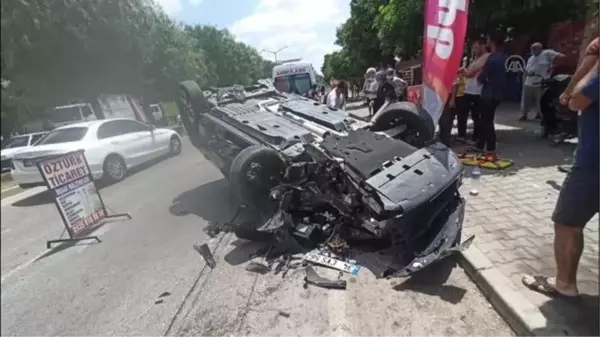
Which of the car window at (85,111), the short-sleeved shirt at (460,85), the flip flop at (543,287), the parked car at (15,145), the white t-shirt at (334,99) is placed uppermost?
the car window at (85,111)

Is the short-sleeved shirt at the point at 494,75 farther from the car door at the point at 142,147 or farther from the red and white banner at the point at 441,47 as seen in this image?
the car door at the point at 142,147

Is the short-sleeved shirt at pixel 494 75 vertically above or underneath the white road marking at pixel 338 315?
above

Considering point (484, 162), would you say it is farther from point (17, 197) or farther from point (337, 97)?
point (17, 197)

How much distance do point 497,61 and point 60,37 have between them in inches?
243

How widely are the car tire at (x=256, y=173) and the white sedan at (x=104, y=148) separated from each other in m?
Result: 0.97

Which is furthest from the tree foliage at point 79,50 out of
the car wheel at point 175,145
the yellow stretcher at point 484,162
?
the car wheel at point 175,145

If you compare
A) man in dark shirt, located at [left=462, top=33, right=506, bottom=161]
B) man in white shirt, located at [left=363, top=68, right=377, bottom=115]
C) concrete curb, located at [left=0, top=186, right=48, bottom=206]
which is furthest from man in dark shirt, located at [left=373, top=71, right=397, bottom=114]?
concrete curb, located at [left=0, top=186, right=48, bottom=206]

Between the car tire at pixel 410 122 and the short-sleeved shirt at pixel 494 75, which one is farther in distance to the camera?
the short-sleeved shirt at pixel 494 75

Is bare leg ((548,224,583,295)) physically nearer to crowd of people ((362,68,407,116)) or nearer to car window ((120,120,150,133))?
car window ((120,120,150,133))

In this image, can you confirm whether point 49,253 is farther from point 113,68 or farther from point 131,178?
point 113,68

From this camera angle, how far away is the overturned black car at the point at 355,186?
352 cm

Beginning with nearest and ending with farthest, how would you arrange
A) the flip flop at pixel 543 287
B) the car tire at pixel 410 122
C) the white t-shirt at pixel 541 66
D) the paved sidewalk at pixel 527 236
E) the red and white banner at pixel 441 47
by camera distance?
1. the paved sidewalk at pixel 527 236
2. the flip flop at pixel 543 287
3. the car tire at pixel 410 122
4. the red and white banner at pixel 441 47
5. the white t-shirt at pixel 541 66

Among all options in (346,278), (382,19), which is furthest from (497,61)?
(346,278)

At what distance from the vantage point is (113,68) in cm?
212
